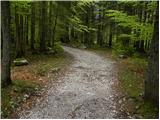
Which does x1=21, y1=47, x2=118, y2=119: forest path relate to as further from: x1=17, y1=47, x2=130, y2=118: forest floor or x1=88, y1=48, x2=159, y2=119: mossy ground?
x1=88, y1=48, x2=159, y2=119: mossy ground

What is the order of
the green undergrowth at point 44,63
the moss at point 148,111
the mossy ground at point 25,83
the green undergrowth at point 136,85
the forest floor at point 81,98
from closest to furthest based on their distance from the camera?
the moss at point 148,111
the green undergrowth at point 136,85
the forest floor at point 81,98
the mossy ground at point 25,83
the green undergrowth at point 44,63

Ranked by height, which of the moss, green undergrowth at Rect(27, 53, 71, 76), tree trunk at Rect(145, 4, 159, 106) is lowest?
the moss

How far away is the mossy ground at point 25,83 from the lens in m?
8.75

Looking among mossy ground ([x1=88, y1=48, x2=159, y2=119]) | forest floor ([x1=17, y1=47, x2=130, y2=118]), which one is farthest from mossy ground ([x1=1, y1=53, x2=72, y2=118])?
mossy ground ([x1=88, y1=48, x2=159, y2=119])

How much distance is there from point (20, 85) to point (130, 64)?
915cm

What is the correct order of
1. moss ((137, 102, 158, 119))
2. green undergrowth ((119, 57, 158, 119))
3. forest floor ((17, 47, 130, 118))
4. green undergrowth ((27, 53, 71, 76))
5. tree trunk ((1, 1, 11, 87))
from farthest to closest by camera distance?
green undergrowth ((27, 53, 71, 76)), tree trunk ((1, 1, 11, 87)), forest floor ((17, 47, 130, 118)), green undergrowth ((119, 57, 158, 119)), moss ((137, 102, 158, 119))

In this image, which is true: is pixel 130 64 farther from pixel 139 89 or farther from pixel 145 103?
pixel 145 103

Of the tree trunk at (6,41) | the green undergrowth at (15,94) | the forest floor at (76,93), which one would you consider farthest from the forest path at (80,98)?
the tree trunk at (6,41)

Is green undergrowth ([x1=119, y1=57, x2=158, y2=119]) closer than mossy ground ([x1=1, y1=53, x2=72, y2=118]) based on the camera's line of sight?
Yes

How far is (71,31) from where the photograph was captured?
36.1m

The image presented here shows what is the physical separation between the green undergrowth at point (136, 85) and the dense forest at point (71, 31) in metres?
0.32

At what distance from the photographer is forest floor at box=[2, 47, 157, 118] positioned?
8461 mm

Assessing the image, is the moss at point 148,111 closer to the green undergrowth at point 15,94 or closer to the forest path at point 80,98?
the forest path at point 80,98

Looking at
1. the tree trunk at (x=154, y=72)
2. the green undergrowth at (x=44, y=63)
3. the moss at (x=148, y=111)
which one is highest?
the tree trunk at (x=154, y=72)
